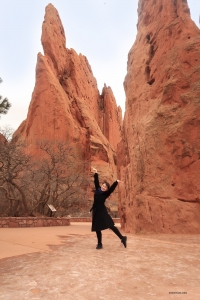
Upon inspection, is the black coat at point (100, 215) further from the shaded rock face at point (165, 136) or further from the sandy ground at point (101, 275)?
the shaded rock face at point (165, 136)

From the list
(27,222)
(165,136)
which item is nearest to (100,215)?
(165,136)

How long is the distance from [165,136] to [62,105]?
97.7 ft

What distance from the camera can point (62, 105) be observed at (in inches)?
1486

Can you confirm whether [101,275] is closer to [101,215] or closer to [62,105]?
[101,215]

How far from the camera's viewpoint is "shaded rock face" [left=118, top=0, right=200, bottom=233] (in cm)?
866

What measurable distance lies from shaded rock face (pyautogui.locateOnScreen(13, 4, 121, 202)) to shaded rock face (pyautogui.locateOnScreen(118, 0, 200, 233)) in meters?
22.3

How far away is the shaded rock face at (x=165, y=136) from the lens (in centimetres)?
866

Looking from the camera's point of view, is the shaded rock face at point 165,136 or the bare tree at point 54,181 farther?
the bare tree at point 54,181

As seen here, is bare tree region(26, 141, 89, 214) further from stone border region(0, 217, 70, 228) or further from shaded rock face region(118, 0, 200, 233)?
shaded rock face region(118, 0, 200, 233)

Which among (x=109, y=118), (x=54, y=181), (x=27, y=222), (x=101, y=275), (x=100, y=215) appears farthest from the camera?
(x=109, y=118)

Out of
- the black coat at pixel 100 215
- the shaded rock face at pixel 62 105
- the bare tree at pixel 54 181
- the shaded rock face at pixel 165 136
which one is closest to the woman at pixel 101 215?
the black coat at pixel 100 215

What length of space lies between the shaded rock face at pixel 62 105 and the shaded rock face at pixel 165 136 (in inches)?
879

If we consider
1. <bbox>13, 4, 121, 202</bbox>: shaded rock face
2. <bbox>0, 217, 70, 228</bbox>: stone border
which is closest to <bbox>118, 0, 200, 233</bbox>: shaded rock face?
<bbox>0, 217, 70, 228</bbox>: stone border

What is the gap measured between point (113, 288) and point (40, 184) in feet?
57.5
